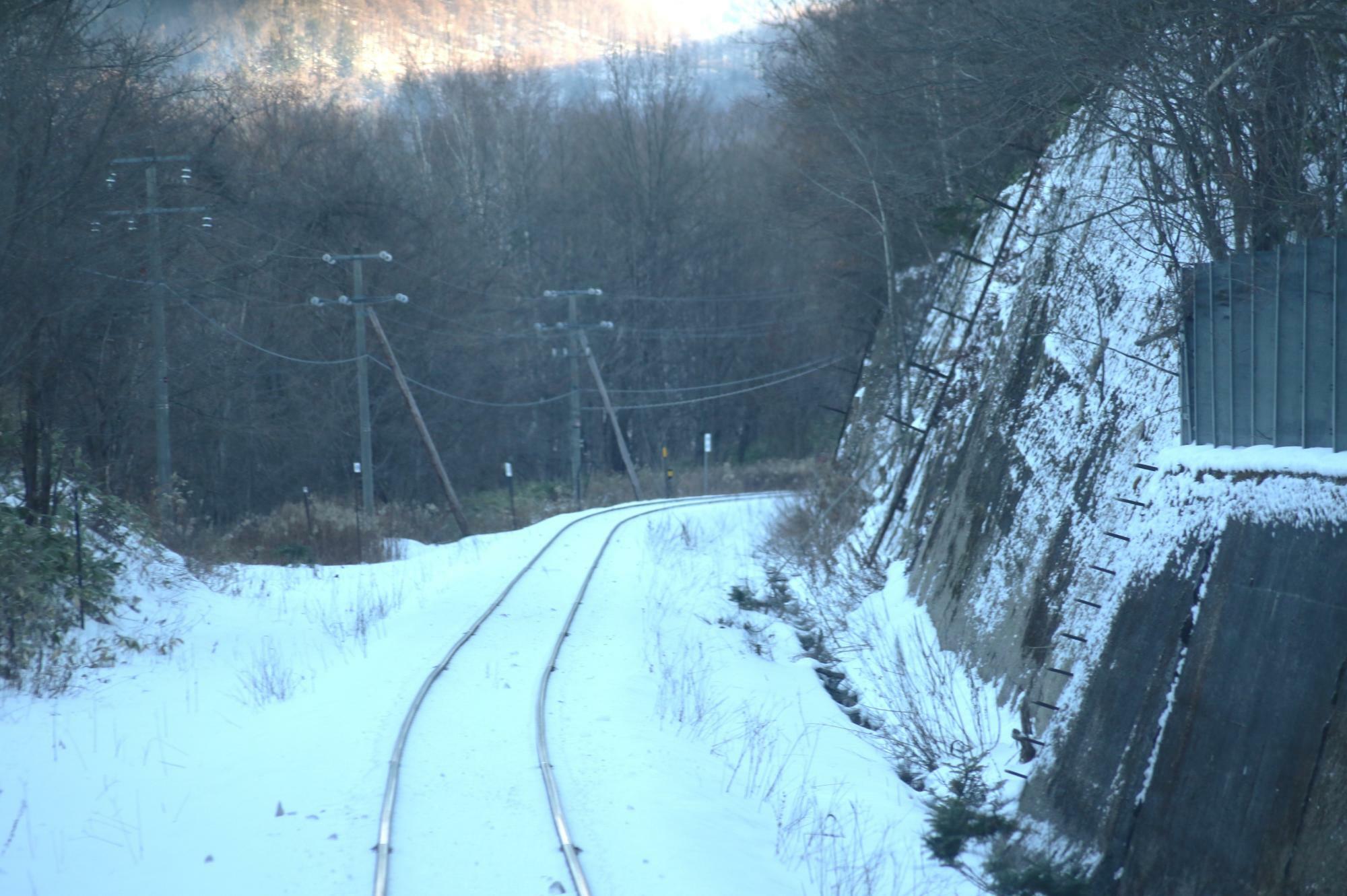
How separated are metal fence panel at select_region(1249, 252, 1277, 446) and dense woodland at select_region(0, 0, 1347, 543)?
0.44 m

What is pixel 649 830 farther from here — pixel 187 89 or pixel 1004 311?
pixel 187 89

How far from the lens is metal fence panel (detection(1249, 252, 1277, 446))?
7344 mm

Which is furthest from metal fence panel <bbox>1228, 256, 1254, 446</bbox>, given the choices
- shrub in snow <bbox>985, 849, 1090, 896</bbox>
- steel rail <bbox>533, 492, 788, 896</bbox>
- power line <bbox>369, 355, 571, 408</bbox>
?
power line <bbox>369, 355, 571, 408</bbox>

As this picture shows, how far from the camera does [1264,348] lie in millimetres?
7570

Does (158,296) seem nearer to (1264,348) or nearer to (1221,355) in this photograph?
(1221,355)

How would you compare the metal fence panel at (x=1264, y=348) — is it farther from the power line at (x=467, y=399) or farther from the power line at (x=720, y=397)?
the power line at (x=720, y=397)

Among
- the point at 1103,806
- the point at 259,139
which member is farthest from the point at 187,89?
the point at 259,139

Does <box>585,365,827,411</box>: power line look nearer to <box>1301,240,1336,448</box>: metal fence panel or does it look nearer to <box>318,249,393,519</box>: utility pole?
<box>318,249,393,519</box>: utility pole

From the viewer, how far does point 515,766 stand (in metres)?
8.62

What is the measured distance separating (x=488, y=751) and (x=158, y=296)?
15.5 meters

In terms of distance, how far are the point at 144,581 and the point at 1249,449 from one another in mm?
13448

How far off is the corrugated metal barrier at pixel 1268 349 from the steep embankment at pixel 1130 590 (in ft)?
1.15

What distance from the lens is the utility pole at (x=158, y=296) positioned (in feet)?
65.3

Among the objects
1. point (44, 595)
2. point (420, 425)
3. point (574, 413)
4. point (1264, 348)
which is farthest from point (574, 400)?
point (1264, 348)
